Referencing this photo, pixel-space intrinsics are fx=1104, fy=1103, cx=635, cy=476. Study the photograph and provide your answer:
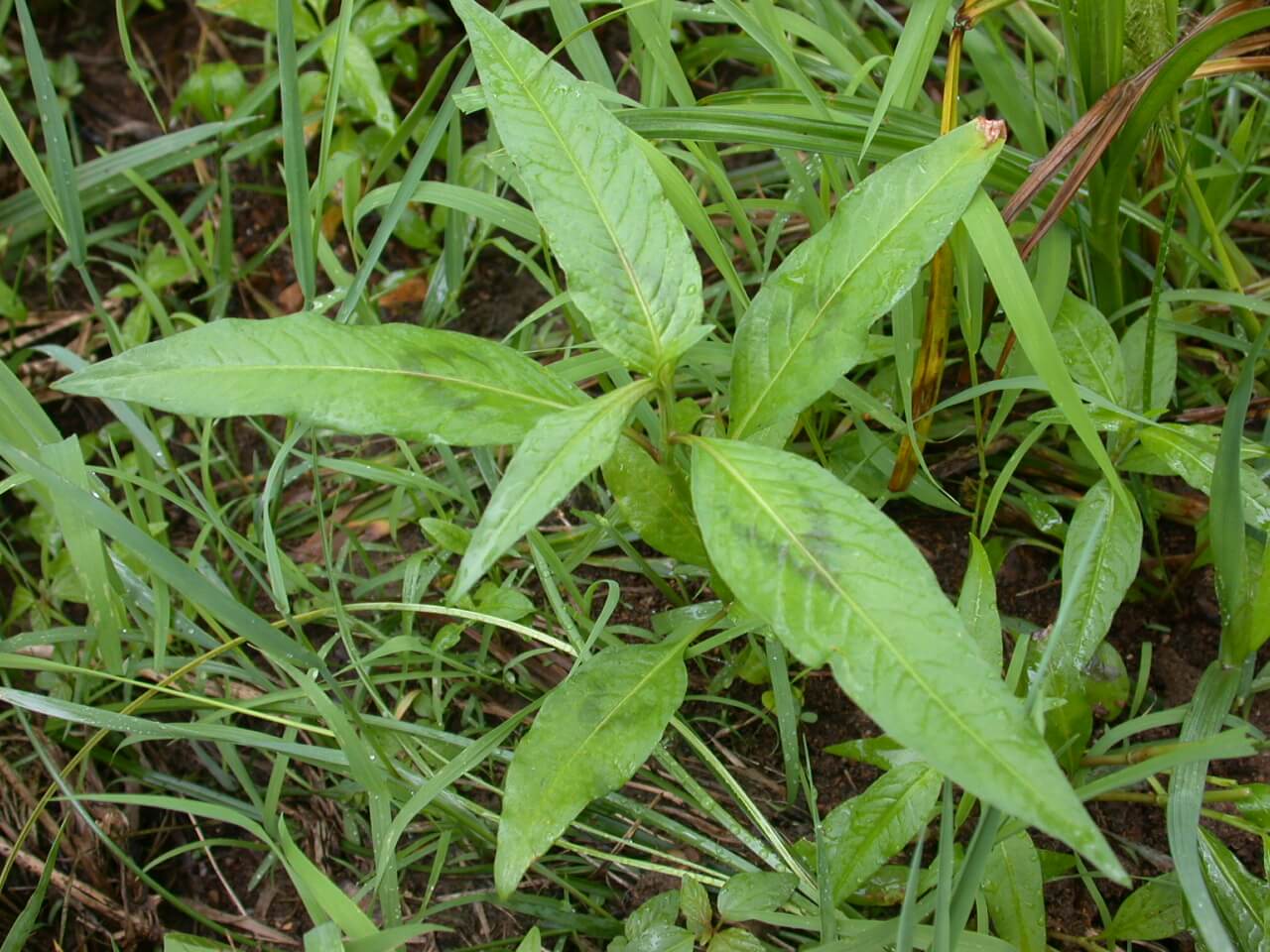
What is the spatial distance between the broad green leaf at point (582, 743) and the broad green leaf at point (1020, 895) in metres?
0.46

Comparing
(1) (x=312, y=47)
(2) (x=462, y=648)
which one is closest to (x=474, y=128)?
(1) (x=312, y=47)

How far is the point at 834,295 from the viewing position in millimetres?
1228

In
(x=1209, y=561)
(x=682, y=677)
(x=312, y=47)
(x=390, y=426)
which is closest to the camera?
(x=390, y=426)

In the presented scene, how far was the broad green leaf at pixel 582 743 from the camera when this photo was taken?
1.19m

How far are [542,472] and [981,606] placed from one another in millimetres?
636

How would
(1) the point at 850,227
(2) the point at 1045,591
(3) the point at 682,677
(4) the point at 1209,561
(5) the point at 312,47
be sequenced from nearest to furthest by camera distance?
(1) the point at 850,227 → (3) the point at 682,677 → (4) the point at 1209,561 → (2) the point at 1045,591 → (5) the point at 312,47

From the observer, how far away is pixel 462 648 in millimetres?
1842

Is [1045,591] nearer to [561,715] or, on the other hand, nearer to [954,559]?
[954,559]

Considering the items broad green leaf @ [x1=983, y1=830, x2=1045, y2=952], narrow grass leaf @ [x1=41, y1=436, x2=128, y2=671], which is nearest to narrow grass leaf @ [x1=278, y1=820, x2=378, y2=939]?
narrow grass leaf @ [x1=41, y1=436, x2=128, y2=671]

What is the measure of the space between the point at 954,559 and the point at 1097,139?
0.67 meters

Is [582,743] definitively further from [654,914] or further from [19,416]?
[19,416]

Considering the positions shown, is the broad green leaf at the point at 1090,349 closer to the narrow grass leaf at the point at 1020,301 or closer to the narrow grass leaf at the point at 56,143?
the narrow grass leaf at the point at 1020,301

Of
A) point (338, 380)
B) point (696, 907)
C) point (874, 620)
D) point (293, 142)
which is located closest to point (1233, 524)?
point (874, 620)

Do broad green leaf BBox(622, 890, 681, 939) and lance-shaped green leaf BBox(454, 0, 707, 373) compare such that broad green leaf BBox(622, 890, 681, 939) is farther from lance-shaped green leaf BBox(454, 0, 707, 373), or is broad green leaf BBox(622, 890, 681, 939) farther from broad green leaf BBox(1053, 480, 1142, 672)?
lance-shaped green leaf BBox(454, 0, 707, 373)
